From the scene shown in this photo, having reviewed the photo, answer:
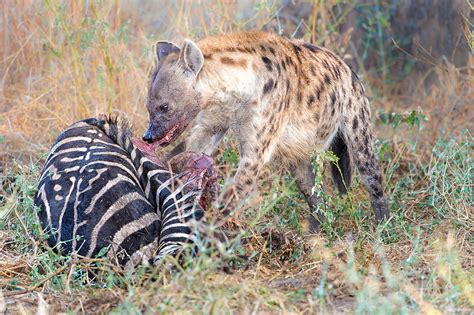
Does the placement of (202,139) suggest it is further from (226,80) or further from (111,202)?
(111,202)

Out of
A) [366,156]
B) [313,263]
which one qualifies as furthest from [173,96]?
[366,156]

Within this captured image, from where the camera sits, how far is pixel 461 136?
6.23 metres

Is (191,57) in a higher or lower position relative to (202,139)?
higher

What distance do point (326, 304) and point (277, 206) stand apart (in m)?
1.87

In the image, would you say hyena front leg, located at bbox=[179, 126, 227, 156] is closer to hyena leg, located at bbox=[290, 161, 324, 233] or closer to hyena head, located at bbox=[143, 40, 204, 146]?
hyena head, located at bbox=[143, 40, 204, 146]

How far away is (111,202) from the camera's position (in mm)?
4082

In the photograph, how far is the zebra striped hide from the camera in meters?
3.95

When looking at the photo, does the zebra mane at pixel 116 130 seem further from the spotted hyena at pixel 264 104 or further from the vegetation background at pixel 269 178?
the vegetation background at pixel 269 178

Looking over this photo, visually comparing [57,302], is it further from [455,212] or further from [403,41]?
[403,41]

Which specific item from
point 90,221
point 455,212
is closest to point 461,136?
point 455,212

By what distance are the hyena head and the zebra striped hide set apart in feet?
0.60

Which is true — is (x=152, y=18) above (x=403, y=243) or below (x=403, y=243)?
above

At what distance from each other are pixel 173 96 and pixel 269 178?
34.7 inches

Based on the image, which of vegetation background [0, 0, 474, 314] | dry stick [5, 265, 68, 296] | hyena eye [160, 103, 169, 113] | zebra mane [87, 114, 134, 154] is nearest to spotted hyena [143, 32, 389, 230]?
hyena eye [160, 103, 169, 113]
